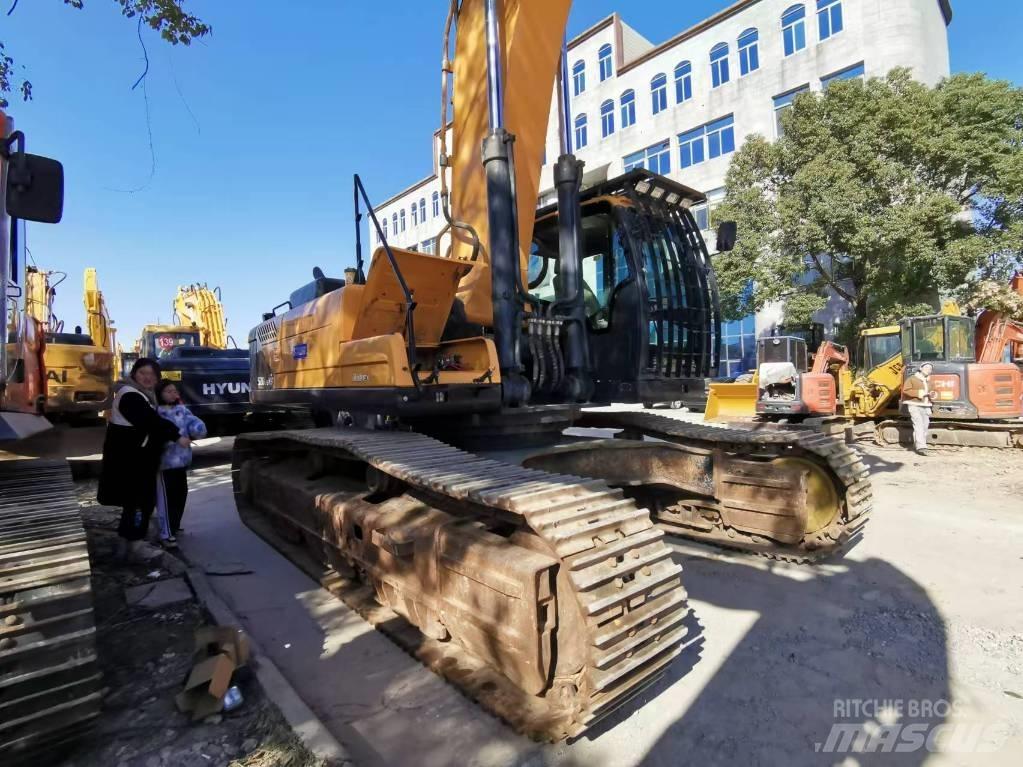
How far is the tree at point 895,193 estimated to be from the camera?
1628 cm

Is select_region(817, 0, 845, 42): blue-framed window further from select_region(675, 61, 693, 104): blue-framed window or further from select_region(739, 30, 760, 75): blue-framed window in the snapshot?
select_region(675, 61, 693, 104): blue-framed window

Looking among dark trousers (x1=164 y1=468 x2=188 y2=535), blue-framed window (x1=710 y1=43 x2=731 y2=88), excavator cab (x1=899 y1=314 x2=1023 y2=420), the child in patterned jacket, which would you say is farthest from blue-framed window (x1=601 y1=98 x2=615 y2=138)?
dark trousers (x1=164 y1=468 x2=188 y2=535)

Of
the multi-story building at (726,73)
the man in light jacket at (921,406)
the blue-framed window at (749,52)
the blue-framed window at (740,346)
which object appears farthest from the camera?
the blue-framed window at (740,346)

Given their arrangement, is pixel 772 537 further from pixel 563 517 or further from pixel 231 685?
pixel 231 685

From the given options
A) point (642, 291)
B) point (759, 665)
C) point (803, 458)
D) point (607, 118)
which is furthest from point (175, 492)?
point (607, 118)

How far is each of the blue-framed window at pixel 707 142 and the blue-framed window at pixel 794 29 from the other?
10.5 ft

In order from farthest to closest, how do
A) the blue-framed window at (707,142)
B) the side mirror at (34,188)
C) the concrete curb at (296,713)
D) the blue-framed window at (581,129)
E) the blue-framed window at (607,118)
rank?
the blue-framed window at (581,129)
the blue-framed window at (607,118)
the blue-framed window at (707,142)
the side mirror at (34,188)
the concrete curb at (296,713)

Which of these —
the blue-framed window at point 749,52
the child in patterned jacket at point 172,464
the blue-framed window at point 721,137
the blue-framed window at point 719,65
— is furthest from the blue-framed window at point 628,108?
the child in patterned jacket at point 172,464

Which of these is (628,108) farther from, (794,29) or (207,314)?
(207,314)

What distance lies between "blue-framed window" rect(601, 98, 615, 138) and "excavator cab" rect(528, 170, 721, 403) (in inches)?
1113

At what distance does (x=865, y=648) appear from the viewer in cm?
300

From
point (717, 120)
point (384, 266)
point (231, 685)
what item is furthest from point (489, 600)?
point (717, 120)

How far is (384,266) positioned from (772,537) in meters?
3.31

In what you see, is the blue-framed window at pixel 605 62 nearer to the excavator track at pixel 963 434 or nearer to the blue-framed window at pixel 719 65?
the blue-framed window at pixel 719 65
